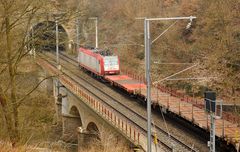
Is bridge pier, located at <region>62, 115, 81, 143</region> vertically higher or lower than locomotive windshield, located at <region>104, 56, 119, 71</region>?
lower

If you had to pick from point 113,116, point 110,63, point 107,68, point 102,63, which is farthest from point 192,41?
point 113,116

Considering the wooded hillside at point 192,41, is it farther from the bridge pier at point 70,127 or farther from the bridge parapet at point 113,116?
the bridge pier at point 70,127

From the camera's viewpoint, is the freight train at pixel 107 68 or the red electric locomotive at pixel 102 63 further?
the red electric locomotive at pixel 102 63

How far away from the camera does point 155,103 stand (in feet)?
93.5

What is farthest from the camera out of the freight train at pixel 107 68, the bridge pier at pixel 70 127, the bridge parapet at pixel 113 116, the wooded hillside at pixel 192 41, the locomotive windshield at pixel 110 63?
the locomotive windshield at pixel 110 63

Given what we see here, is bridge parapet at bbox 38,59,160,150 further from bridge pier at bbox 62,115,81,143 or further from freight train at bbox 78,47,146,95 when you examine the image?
bridge pier at bbox 62,115,81,143

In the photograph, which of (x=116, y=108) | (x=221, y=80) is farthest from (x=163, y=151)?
(x=221, y=80)

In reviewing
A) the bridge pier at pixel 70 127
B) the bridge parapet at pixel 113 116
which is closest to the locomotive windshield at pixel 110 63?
the bridge parapet at pixel 113 116

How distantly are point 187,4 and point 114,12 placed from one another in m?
27.9

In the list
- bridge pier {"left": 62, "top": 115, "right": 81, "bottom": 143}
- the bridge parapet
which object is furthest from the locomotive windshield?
bridge pier {"left": 62, "top": 115, "right": 81, "bottom": 143}

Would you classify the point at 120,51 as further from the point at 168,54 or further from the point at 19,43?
the point at 19,43

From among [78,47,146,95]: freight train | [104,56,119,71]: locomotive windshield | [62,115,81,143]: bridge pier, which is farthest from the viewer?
[104,56,119,71]: locomotive windshield

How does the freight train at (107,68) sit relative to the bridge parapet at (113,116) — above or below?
above

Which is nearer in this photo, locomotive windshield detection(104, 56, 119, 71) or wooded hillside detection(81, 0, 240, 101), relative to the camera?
wooded hillside detection(81, 0, 240, 101)
